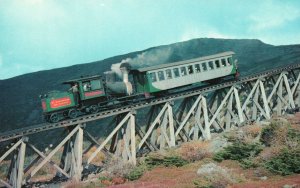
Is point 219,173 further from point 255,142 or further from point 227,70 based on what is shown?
point 227,70

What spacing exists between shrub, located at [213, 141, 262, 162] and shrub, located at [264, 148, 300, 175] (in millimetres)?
2492

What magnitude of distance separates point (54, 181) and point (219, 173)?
9.87m

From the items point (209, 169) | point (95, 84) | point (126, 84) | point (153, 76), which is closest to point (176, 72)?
point (153, 76)

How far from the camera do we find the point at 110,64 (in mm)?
66188

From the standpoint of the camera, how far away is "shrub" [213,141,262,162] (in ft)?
56.3

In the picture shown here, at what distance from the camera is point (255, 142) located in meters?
18.1

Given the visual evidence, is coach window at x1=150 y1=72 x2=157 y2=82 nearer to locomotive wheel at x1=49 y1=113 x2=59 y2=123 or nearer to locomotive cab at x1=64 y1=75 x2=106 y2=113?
locomotive cab at x1=64 y1=75 x2=106 y2=113

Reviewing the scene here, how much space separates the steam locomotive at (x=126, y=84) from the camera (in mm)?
19641

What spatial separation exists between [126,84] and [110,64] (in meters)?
45.2

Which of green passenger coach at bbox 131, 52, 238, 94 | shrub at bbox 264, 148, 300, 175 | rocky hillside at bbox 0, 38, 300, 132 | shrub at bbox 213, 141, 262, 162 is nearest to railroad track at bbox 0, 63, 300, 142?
green passenger coach at bbox 131, 52, 238, 94

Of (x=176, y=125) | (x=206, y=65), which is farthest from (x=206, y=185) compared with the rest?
(x=206, y=65)

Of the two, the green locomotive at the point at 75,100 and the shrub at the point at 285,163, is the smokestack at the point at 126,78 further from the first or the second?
the shrub at the point at 285,163

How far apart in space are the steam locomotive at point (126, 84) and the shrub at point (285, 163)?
32.0 feet

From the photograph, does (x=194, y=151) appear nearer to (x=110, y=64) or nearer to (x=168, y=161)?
(x=168, y=161)
